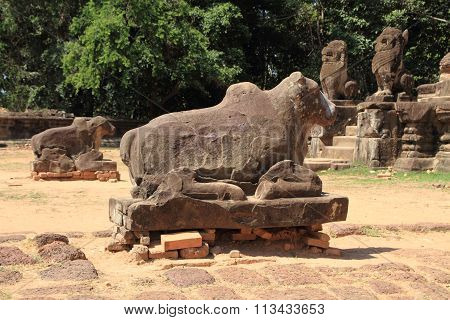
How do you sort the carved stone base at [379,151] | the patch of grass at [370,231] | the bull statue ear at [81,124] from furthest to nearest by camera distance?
the carved stone base at [379,151] → the bull statue ear at [81,124] → the patch of grass at [370,231]

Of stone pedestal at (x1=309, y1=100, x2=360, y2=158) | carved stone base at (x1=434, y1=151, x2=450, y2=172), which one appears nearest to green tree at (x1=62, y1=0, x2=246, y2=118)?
stone pedestal at (x1=309, y1=100, x2=360, y2=158)

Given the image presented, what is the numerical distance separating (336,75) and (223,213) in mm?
11774

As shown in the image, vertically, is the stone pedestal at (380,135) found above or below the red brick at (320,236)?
above

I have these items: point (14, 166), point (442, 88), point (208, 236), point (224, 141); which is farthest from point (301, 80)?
point (14, 166)

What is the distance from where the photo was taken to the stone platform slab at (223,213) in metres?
4.80

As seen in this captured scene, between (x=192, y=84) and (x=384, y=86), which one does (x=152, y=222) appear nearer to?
(x=384, y=86)

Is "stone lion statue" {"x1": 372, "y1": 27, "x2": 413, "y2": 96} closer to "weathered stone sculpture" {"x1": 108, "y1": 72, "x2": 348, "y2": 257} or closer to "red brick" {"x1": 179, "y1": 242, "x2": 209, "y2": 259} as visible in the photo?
"weathered stone sculpture" {"x1": 108, "y1": 72, "x2": 348, "y2": 257}

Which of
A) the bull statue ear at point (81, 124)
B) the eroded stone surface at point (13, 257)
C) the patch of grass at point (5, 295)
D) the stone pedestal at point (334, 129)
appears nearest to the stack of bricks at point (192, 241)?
the eroded stone surface at point (13, 257)

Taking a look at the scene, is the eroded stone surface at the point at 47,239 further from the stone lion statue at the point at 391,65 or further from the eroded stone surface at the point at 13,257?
the stone lion statue at the point at 391,65

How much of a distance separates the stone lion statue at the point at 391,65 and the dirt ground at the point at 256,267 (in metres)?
7.31

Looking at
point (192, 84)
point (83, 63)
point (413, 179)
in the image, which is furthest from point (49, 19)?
point (413, 179)

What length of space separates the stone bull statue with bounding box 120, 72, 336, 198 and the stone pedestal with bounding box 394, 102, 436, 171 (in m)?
8.44

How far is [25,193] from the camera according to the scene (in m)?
9.51

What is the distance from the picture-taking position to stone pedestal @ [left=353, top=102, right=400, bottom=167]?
529 inches
